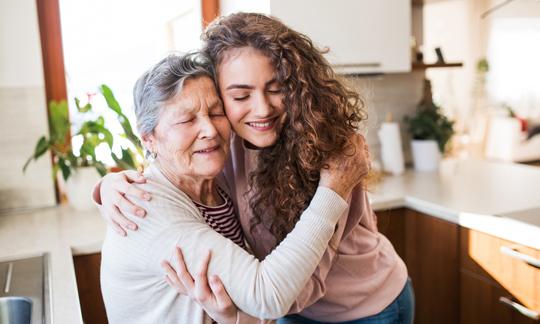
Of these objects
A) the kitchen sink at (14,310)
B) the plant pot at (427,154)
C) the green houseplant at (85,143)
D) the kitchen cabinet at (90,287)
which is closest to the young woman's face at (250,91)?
the kitchen sink at (14,310)

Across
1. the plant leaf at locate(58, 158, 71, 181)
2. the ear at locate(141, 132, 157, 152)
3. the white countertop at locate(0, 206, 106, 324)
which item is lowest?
the white countertop at locate(0, 206, 106, 324)

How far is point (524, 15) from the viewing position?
283 inches

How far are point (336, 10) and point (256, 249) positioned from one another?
1248 mm

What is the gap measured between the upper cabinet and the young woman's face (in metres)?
0.92

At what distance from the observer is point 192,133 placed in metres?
0.98

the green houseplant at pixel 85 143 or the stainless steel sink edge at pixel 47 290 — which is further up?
the green houseplant at pixel 85 143

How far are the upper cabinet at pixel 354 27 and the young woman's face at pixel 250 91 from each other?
0.92 metres

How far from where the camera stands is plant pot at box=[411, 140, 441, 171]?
2.49 metres

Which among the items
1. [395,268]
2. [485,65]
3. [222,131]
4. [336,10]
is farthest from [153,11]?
[485,65]

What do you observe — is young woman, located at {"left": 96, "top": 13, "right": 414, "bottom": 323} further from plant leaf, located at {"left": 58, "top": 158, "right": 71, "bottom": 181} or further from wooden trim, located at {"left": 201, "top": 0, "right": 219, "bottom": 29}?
wooden trim, located at {"left": 201, "top": 0, "right": 219, "bottom": 29}

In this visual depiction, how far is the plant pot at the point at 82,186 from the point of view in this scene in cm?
196

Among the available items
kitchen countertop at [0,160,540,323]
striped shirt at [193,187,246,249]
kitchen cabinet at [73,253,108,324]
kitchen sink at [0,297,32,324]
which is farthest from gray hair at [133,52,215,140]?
kitchen cabinet at [73,253,108,324]

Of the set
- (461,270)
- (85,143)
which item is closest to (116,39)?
(85,143)

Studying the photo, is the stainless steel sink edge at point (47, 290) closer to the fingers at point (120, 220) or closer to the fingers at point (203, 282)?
the fingers at point (120, 220)
